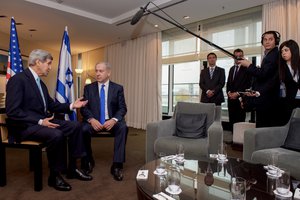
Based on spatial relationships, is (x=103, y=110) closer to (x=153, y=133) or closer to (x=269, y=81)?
(x=153, y=133)

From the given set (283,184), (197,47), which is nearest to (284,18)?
(197,47)

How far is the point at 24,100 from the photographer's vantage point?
7.29ft

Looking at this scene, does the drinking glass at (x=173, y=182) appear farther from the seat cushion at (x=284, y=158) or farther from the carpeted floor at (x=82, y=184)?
the seat cushion at (x=284, y=158)

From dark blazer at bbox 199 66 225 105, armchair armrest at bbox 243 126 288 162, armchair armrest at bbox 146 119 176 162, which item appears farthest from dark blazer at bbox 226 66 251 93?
armchair armrest at bbox 146 119 176 162

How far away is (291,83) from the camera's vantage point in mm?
2352

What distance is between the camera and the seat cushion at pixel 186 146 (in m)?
2.25

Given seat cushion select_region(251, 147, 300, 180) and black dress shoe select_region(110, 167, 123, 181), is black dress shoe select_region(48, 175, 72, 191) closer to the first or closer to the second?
black dress shoe select_region(110, 167, 123, 181)

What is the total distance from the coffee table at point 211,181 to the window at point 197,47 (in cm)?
314

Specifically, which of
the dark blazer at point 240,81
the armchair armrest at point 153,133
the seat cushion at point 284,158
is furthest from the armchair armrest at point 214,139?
the dark blazer at point 240,81

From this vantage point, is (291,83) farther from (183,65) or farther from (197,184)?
(183,65)

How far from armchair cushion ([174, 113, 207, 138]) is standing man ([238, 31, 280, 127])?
1.94 ft

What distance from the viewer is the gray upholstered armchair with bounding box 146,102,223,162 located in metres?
2.27

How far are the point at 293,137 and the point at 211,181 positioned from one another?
3.80 ft

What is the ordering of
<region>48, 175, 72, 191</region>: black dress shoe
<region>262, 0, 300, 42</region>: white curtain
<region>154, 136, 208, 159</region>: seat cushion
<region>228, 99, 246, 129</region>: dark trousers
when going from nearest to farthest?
<region>48, 175, 72, 191</region>: black dress shoe, <region>154, 136, 208, 159</region>: seat cushion, <region>262, 0, 300, 42</region>: white curtain, <region>228, 99, 246, 129</region>: dark trousers
